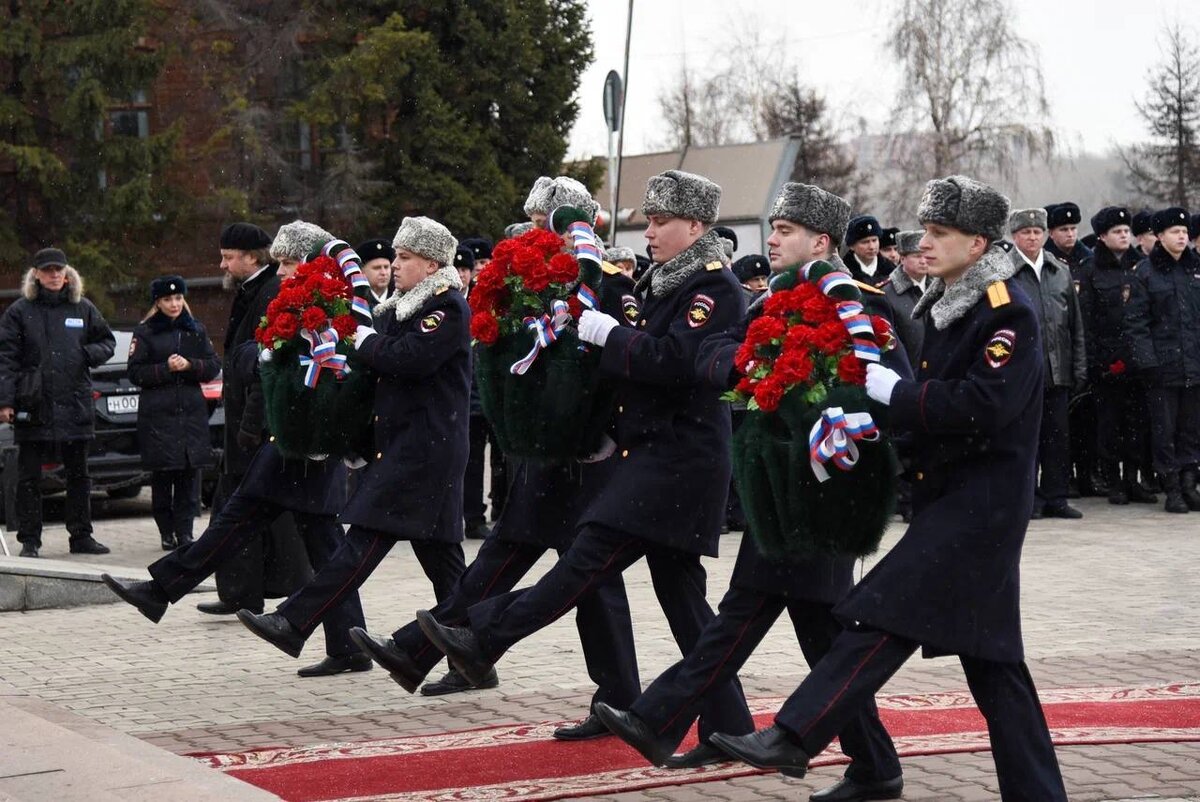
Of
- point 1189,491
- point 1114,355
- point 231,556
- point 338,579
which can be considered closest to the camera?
point 338,579

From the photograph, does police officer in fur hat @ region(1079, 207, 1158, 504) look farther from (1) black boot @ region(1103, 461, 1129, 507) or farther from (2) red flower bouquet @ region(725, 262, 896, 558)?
(2) red flower bouquet @ region(725, 262, 896, 558)

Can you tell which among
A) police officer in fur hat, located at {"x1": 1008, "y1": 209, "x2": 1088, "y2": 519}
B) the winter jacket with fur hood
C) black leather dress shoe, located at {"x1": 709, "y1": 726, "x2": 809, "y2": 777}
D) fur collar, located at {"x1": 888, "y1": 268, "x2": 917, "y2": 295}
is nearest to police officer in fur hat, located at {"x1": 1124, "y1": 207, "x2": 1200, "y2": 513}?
police officer in fur hat, located at {"x1": 1008, "y1": 209, "x2": 1088, "y2": 519}

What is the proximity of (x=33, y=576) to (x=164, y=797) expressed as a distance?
5.62 m

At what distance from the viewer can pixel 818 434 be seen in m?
5.47

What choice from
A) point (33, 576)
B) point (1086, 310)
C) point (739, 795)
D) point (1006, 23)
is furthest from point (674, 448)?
point (1006, 23)

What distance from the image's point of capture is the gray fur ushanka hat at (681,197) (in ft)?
21.9

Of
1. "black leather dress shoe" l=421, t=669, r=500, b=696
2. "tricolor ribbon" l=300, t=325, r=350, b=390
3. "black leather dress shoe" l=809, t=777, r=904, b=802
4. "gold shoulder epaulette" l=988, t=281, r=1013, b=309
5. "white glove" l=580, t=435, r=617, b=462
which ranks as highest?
"gold shoulder epaulette" l=988, t=281, r=1013, b=309

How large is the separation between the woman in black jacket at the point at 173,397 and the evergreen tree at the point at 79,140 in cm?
1782

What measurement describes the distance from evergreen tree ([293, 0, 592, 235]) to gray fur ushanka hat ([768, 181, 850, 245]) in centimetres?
2852

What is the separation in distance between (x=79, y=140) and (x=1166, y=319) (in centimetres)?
2198

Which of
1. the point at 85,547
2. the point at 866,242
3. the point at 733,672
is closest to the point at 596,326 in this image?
the point at 733,672

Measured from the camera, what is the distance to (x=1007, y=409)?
5277mm

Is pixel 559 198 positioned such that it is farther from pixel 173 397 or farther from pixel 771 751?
pixel 173 397

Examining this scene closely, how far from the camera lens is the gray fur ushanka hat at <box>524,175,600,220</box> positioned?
7371 mm
